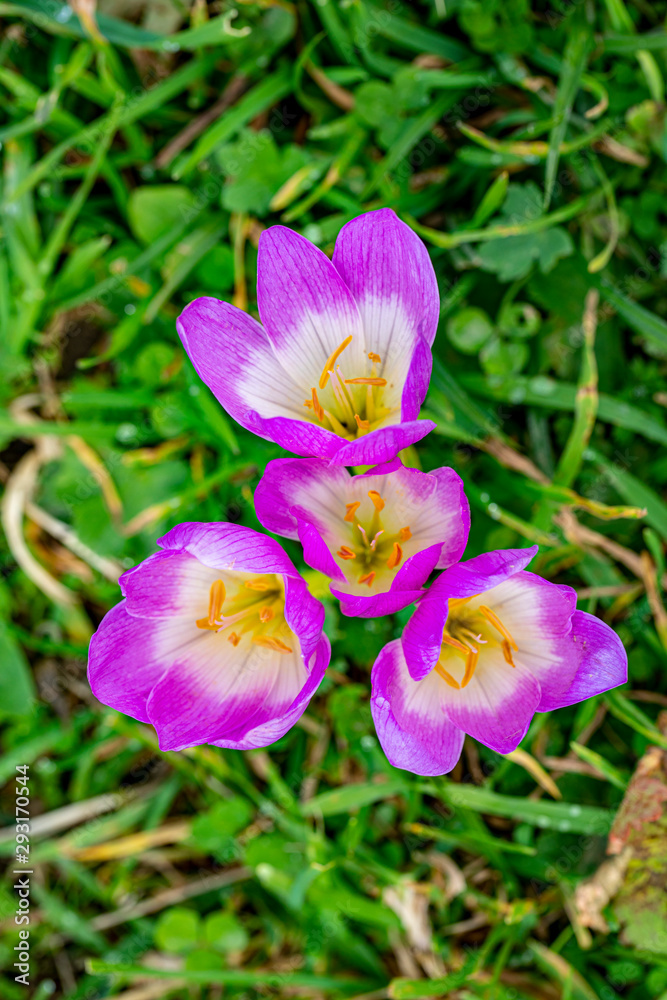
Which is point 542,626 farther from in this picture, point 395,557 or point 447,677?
point 395,557

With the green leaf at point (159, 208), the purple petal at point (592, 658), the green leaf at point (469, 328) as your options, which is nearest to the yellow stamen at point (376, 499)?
the purple petal at point (592, 658)

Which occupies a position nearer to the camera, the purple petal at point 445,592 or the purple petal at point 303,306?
the purple petal at point 445,592

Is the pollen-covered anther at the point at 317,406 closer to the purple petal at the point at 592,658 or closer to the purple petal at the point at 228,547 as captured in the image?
the purple petal at the point at 228,547

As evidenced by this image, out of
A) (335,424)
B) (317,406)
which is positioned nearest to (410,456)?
(335,424)

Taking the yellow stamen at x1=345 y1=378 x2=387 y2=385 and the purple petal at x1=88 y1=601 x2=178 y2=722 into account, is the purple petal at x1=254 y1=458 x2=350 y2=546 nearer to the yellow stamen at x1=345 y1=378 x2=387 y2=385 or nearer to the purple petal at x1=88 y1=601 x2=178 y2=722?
the yellow stamen at x1=345 y1=378 x2=387 y2=385

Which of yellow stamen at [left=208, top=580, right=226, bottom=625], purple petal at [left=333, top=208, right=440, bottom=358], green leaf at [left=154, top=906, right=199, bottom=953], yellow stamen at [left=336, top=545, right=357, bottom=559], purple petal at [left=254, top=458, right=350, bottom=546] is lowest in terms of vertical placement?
green leaf at [left=154, top=906, right=199, bottom=953]

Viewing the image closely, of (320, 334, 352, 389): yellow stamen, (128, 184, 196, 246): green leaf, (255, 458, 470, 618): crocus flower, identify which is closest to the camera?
(255, 458, 470, 618): crocus flower

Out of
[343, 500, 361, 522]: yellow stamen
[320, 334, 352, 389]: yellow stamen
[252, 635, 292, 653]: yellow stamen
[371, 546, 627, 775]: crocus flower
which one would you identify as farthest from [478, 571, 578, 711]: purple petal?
[320, 334, 352, 389]: yellow stamen
